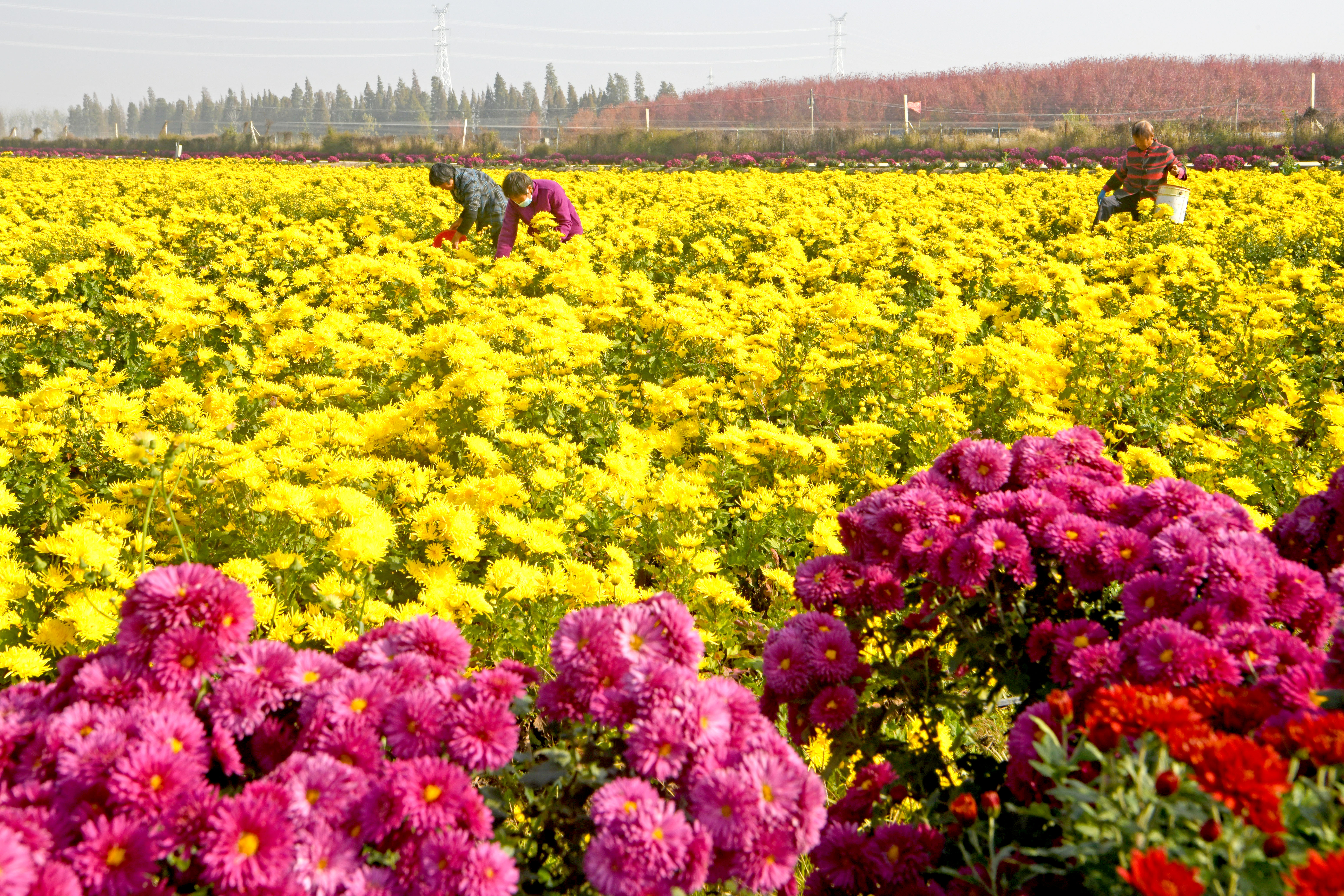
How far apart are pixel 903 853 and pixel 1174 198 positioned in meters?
10.5

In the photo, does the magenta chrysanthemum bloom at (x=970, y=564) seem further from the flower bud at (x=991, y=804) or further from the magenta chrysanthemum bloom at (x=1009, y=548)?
the flower bud at (x=991, y=804)

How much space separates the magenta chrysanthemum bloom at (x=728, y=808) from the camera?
1.37 m

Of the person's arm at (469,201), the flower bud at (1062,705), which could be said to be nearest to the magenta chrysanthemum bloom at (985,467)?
the flower bud at (1062,705)

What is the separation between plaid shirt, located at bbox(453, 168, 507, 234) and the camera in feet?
31.9

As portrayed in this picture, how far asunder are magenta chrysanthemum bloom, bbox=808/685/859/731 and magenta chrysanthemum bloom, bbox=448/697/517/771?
2.34 feet

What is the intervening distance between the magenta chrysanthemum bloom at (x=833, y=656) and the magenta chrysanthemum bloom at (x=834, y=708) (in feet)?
0.09

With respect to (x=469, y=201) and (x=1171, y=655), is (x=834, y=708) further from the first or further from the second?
(x=469, y=201)

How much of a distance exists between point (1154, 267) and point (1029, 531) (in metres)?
6.57

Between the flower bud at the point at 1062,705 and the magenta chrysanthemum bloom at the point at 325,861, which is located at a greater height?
the flower bud at the point at 1062,705

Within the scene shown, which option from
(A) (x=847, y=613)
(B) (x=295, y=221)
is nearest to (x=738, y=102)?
(B) (x=295, y=221)

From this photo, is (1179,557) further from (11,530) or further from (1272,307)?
(1272,307)

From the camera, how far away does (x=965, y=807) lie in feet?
5.03

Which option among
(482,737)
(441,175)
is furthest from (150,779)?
(441,175)

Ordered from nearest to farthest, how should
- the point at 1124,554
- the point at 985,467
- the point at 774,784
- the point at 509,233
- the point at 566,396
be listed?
the point at 774,784
the point at 1124,554
the point at 985,467
the point at 566,396
the point at 509,233
